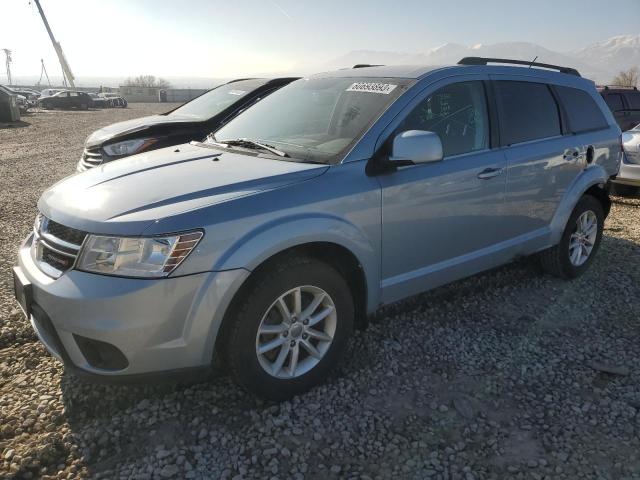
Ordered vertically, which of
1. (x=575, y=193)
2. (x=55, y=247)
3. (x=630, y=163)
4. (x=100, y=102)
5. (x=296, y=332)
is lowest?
(x=296, y=332)

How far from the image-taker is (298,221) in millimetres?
2617

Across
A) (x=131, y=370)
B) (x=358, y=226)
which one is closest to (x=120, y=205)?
(x=131, y=370)

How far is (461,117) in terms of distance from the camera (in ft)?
11.6

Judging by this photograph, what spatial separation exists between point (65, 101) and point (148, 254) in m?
42.8

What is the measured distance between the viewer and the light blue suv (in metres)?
2.35

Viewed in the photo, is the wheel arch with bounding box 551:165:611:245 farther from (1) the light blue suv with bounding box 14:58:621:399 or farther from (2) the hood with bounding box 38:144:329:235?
(2) the hood with bounding box 38:144:329:235

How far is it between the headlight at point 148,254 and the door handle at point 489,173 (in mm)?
2053

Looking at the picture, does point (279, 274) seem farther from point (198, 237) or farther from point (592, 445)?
point (592, 445)

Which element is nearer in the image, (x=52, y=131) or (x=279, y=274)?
(x=279, y=274)

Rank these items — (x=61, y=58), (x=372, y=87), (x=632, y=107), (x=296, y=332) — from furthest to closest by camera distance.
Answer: (x=61, y=58)
(x=632, y=107)
(x=372, y=87)
(x=296, y=332)

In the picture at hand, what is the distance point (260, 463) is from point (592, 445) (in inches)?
64.2

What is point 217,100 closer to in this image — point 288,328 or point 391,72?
point 391,72

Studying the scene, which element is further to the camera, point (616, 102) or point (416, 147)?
point (616, 102)

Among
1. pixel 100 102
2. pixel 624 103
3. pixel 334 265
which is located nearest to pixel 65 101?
pixel 100 102
